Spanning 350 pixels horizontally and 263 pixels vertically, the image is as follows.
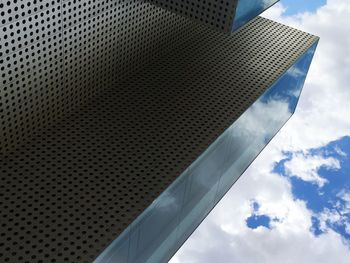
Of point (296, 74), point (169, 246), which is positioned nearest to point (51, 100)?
point (169, 246)

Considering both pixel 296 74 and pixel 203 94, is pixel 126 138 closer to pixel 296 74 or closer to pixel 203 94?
pixel 203 94

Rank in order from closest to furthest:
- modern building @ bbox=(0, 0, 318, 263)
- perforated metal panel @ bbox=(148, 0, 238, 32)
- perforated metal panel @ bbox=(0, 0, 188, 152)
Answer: modern building @ bbox=(0, 0, 318, 263) → perforated metal panel @ bbox=(0, 0, 188, 152) → perforated metal panel @ bbox=(148, 0, 238, 32)

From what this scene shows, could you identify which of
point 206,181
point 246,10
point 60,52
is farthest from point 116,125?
point 246,10

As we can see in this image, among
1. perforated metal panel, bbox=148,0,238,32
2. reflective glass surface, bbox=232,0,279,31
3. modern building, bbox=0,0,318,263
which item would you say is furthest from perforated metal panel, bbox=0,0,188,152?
reflective glass surface, bbox=232,0,279,31

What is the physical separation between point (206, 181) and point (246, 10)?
92.0 inches

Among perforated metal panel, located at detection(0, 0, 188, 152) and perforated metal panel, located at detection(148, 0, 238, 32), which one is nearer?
perforated metal panel, located at detection(0, 0, 188, 152)

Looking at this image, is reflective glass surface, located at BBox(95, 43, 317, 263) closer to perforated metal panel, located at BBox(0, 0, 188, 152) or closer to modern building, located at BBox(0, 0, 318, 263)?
modern building, located at BBox(0, 0, 318, 263)

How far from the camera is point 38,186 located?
5.63 meters

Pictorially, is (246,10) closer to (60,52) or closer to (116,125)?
(116,125)

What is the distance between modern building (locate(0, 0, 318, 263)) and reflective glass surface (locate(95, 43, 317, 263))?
1.0 inches

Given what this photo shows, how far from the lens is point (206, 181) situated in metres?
7.05

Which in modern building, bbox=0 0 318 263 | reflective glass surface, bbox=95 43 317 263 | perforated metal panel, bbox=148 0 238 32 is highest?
perforated metal panel, bbox=148 0 238 32

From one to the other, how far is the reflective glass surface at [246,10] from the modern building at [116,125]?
0.58 meters

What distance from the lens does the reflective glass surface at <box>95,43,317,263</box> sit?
5645 millimetres
